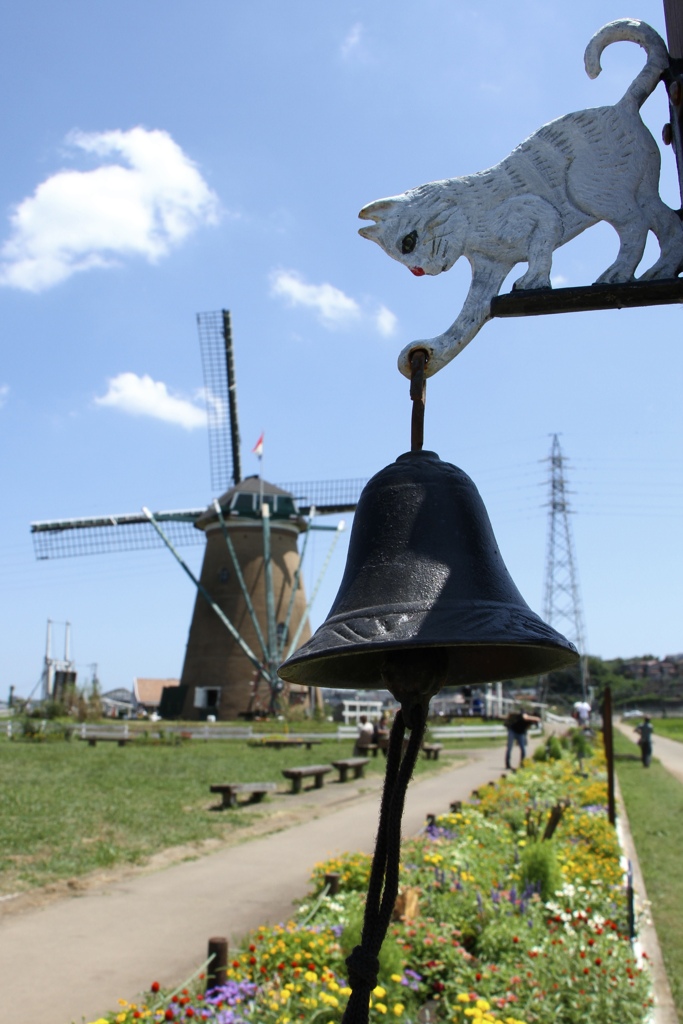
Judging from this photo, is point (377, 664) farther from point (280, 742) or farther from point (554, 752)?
point (280, 742)

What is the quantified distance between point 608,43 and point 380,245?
0.95m

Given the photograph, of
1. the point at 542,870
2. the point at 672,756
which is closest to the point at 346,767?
the point at 542,870

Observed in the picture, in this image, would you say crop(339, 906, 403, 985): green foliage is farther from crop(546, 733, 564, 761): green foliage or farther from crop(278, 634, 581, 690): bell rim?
crop(546, 733, 564, 761): green foliage

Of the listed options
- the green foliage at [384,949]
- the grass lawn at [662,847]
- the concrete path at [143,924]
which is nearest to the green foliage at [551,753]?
the grass lawn at [662,847]

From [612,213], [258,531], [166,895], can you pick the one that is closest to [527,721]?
[166,895]

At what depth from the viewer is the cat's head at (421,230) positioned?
227 cm

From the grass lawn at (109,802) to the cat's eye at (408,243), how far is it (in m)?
6.33

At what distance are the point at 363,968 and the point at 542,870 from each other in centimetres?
513

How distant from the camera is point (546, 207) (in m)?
2.31

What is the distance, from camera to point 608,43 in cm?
248

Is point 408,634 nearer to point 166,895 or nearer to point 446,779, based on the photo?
point 166,895

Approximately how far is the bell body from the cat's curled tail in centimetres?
130

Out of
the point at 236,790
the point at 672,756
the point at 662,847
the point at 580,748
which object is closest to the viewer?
the point at 662,847

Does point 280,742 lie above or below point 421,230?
below
